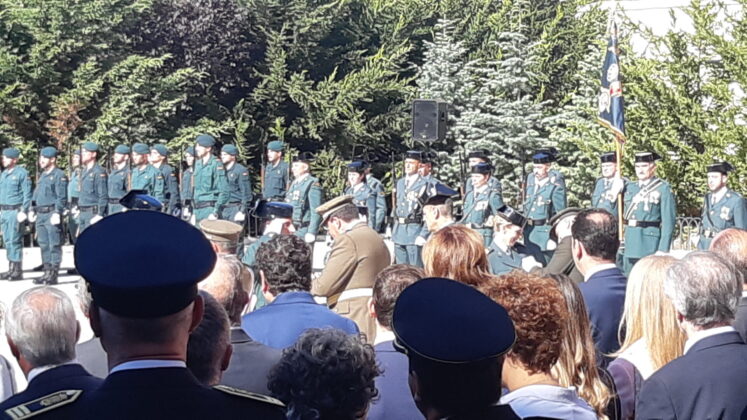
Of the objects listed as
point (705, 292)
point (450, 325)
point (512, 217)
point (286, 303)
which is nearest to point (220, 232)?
point (512, 217)

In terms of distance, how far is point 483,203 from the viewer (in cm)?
1138

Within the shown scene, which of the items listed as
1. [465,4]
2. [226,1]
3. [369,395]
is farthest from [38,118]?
[369,395]

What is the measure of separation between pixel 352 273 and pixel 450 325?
3588 millimetres

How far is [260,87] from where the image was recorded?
23.2 metres

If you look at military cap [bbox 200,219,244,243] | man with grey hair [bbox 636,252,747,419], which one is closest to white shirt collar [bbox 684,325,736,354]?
man with grey hair [bbox 636,252,747,419]

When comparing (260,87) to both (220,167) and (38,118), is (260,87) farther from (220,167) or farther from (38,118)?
(220,167)

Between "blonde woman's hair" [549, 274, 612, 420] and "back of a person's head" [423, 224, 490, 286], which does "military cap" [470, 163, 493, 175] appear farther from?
"blonde woman's hair" [549, 274, 612, 420]

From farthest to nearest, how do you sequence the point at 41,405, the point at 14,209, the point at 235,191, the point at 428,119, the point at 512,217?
the point at 428,119
the point at 235,191
the point at 14,209
the point at 512,217
the point at 41,405

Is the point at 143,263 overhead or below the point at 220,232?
overhead

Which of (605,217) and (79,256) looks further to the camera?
(605,217)

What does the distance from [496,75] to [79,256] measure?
71.1 feet

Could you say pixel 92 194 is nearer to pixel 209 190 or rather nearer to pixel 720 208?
pixel 209 190

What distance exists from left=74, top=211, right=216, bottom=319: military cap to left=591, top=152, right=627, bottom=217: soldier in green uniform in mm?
9116

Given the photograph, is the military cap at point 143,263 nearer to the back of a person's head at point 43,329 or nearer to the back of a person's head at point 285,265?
the back of a person's head at point 43,329
